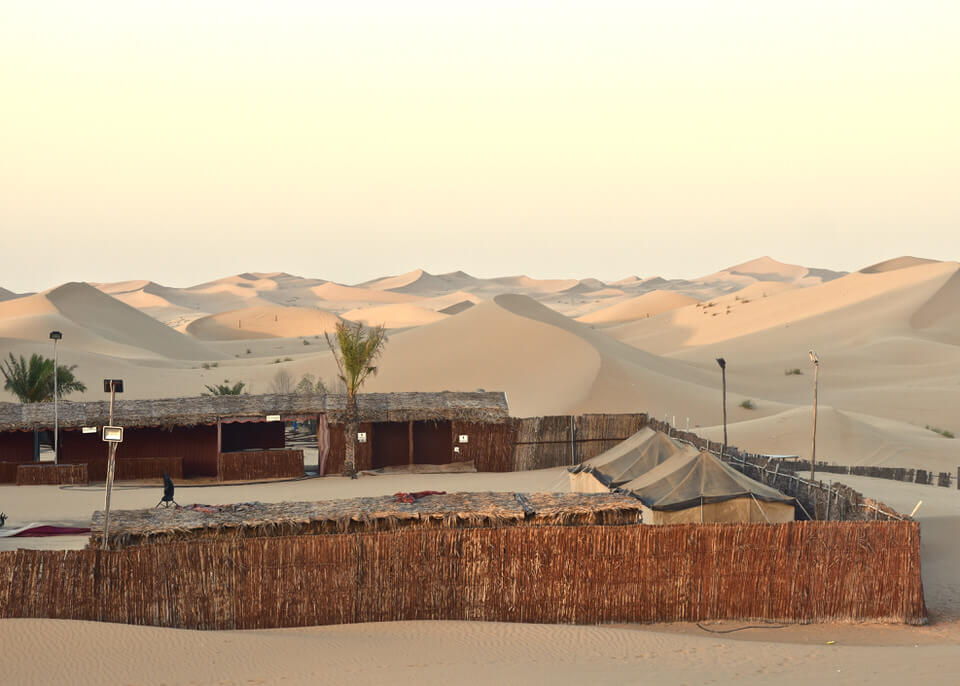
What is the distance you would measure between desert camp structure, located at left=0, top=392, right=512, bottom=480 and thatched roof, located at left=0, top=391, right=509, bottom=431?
0.09 feet

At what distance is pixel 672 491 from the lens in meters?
17.3

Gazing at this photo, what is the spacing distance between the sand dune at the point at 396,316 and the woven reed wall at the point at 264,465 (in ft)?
290

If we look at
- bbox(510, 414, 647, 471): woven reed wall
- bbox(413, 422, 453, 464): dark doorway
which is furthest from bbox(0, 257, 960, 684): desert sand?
bbox(413, 422, 453, 464): dark doorway

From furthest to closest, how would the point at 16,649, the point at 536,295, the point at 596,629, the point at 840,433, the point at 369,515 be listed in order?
the point at 536,295
the point at 840,433
the point at 369,515
the point at 596,629
the point at 16,649

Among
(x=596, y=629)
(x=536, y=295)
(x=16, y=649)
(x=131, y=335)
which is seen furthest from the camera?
(x=536, y=295)

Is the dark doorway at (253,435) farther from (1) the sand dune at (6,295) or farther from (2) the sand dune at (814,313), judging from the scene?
(1) the sand dune at (6,295)

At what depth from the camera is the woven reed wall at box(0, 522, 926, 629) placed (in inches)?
510

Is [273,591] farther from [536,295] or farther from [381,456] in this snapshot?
[536,295]

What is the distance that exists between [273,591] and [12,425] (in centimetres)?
1752

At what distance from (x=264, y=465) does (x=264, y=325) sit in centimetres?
9317

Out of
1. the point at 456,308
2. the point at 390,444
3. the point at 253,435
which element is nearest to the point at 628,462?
the point at 390,444

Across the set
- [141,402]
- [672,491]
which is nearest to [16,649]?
[672,491]

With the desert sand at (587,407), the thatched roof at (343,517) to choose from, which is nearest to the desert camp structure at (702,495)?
the thatched roof at (343,517)

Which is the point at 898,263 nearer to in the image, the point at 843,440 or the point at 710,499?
the point at 843,440
